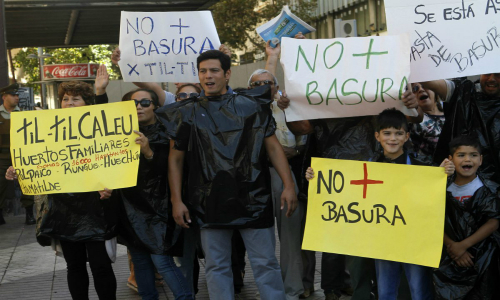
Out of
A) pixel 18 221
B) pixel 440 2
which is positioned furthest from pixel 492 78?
pixel 18 221

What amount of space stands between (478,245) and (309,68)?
164cm

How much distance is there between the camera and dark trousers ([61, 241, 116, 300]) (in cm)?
490

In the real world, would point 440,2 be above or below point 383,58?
above

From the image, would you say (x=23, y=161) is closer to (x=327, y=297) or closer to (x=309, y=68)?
(x=309, y=68)

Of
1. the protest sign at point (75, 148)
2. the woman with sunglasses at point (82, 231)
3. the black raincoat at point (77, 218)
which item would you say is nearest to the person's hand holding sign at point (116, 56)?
the woman with sunglasses at point (82, 231)

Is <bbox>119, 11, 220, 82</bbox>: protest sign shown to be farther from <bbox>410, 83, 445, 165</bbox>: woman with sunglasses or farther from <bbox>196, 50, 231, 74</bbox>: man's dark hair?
<bbox>410, 83, 445, 165</bbox>: woman with sunglasses

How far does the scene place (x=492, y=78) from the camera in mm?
4992

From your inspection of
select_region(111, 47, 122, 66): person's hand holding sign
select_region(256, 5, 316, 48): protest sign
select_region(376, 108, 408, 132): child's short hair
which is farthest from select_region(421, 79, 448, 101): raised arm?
select_region(111, 47, 122, 66): person's hand holding sign

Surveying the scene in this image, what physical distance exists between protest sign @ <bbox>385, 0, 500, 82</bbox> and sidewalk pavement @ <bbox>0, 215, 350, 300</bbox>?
6.84 feet

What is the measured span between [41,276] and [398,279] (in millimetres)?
3919

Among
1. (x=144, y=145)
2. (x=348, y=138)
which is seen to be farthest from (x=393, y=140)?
(x=144, y=145)

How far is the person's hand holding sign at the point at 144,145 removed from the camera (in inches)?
192

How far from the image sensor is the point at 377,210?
451 centimetres

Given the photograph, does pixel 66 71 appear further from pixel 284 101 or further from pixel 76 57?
pixel 284 101
